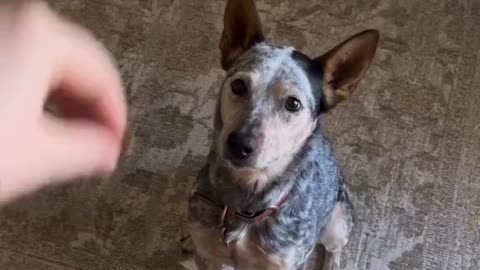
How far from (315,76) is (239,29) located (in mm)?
227

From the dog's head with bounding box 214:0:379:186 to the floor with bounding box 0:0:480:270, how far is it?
63 centimetres

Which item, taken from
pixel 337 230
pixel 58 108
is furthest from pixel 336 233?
pixel 58 108

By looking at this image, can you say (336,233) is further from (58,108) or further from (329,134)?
(58,108)

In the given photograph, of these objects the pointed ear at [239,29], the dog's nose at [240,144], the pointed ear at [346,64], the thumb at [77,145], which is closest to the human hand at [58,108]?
the thumb at [77,145]

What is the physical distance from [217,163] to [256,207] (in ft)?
0.48

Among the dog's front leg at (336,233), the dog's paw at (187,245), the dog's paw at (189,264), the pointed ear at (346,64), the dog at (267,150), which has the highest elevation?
the pointed ear at (346,64)

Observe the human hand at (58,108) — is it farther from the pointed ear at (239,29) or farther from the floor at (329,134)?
the floor at (329,134)

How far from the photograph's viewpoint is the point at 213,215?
1841 millimetres

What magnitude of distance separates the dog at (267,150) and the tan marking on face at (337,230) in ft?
0.48

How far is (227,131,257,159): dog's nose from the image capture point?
1638 mm

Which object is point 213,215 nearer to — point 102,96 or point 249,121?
point 249,121

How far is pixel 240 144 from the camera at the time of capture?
1646mm

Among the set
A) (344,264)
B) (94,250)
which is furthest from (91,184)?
(344,264)

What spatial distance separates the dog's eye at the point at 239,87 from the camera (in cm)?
169
